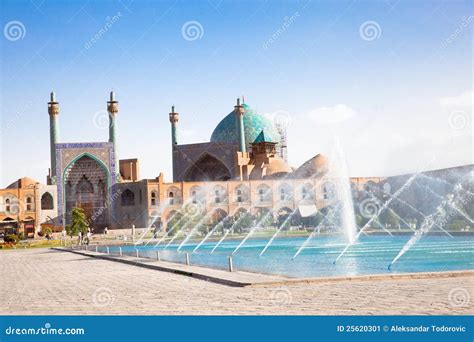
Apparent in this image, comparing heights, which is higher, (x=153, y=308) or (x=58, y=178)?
(x=58, y=178)

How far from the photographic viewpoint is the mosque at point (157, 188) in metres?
46.9

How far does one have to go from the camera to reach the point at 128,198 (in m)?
49.1

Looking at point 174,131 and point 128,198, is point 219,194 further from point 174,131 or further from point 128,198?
point 174,131

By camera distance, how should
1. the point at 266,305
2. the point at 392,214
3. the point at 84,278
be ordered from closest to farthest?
the point at 266,305 → the point at 84,278 → the point at 392,214

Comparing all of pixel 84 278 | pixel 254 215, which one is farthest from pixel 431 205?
pixel 84 278

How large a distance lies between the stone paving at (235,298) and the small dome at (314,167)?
131 ft

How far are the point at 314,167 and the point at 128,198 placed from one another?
48.0 feet

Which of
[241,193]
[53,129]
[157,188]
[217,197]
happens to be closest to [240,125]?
[241,193]

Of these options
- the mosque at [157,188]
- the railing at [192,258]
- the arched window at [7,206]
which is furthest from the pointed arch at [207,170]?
the railing at [192,258]

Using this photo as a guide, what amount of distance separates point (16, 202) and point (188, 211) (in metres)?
12.3

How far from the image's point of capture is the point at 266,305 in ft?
24.9

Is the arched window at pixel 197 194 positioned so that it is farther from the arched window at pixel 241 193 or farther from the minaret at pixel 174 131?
the minaret at pixel 174 131

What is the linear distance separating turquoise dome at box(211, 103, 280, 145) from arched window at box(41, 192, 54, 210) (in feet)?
54.3
